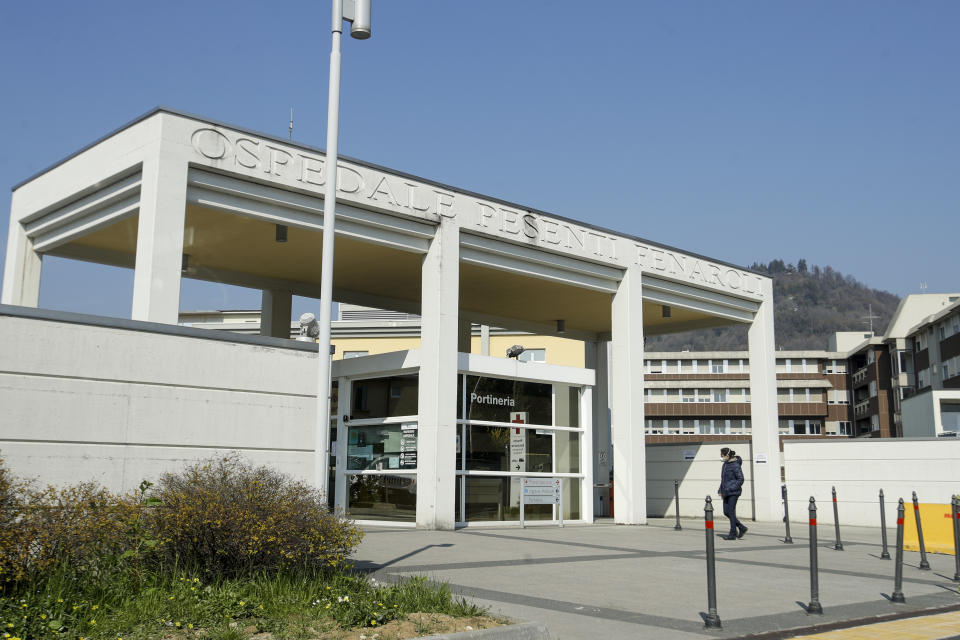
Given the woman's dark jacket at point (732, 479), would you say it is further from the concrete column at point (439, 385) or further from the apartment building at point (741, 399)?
the apartment building at point (741, 399)

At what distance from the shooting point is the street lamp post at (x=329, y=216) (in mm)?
10719

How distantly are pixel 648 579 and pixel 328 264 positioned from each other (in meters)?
5.58

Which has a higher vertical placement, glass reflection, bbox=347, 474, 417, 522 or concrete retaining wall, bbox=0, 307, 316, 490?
concrete retaining wall, bbox=0, 307, 316, 490

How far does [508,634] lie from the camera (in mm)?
6277

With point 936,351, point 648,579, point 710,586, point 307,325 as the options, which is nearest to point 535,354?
point 307,325

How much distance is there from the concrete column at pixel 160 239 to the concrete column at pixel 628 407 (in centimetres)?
1199

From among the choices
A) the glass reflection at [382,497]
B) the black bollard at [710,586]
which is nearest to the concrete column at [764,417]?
the glass reflection at [382,497]

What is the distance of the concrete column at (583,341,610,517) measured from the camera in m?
29.0

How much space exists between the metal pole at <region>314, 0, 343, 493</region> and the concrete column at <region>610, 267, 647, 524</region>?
496 inches

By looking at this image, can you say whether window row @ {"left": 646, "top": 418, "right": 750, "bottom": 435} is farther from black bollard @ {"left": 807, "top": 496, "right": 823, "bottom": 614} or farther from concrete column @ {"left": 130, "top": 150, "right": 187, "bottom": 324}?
black bollard @ {"left": 807, "top": 496, "right": 823, "bottom": 614}

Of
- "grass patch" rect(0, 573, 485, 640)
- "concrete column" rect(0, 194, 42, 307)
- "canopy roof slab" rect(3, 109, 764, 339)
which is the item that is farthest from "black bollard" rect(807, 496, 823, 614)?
"concrete column" rect(0, 194, 42, 307)

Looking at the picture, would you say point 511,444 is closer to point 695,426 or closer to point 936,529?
point 936,529

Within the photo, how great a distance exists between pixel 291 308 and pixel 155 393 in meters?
14.6

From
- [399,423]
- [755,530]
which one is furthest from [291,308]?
[755,530]
